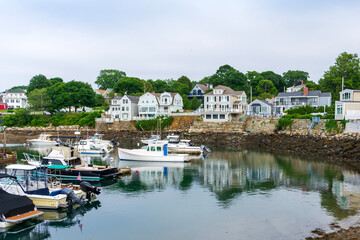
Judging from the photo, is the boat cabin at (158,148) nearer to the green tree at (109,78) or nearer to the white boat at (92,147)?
the white boat at (92,147)

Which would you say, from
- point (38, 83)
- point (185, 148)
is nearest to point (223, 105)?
point (185, 148)

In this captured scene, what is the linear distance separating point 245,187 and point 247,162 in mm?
11299

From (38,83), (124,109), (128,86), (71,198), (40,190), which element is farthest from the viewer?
(38,83)

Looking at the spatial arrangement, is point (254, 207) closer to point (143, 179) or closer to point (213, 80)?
point (143, 179)

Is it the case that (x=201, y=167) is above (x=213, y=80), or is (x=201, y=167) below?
below

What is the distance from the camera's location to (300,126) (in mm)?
51406

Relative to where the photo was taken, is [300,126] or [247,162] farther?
[300,126]

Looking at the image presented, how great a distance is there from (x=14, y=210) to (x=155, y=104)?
5482cm

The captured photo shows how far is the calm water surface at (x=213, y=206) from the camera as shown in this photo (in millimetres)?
17109

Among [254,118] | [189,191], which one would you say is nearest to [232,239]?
[189,191]

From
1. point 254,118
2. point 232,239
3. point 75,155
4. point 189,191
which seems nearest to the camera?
point 232,239

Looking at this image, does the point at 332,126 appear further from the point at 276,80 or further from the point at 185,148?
the point at 276,80

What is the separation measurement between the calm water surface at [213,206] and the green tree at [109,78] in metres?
92.3

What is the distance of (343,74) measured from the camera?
216 ft
